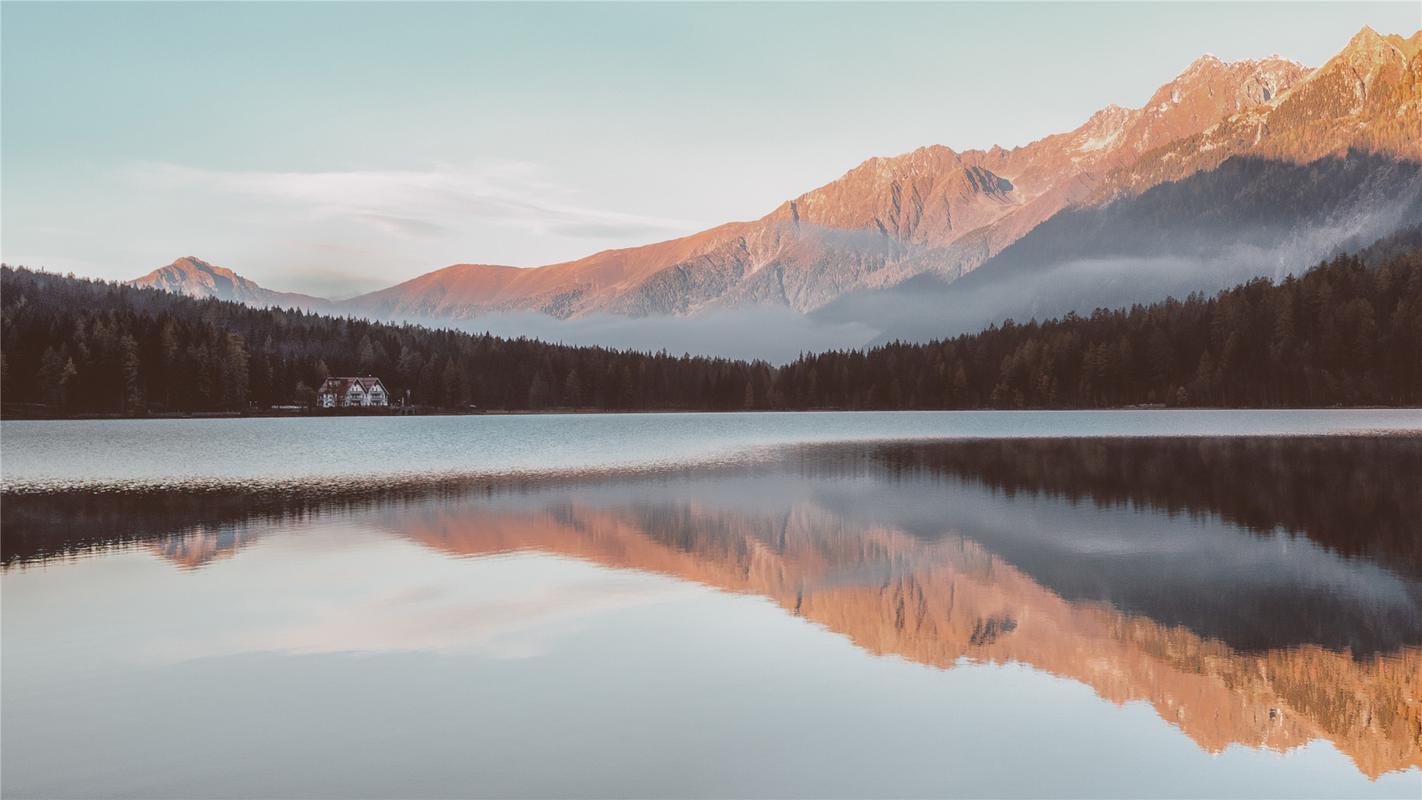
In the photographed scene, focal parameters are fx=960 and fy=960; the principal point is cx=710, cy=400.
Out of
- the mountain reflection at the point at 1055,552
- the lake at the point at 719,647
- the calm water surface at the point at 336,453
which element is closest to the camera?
the lake at the point at 719,647

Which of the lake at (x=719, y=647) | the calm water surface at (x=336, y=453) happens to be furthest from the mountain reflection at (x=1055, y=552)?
the calm water surface at (x=336, y=453)

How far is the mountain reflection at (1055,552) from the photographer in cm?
1780

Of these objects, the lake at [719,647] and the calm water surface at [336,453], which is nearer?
the lake at [719,647]

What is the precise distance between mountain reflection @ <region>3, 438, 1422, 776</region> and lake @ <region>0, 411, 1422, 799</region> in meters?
0.14

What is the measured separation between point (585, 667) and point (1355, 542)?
26.9m

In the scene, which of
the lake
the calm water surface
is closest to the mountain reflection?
the lake

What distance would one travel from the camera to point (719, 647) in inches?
798

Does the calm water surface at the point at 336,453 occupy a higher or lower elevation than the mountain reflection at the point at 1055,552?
lower

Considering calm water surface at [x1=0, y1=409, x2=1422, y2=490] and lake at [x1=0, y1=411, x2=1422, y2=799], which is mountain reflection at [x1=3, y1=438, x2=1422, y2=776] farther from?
calm water surface at [x1=0, y1=409, x2=1422, y2=490]

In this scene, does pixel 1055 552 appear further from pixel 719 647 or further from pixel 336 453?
pixel 336 453

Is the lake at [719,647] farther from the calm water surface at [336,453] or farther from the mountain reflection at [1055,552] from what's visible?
the calm water surface at [336,453]

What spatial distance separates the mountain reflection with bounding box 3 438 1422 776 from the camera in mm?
17797

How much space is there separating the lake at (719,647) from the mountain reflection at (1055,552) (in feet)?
0.47

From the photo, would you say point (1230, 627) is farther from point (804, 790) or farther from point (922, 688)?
point (804, 790)
